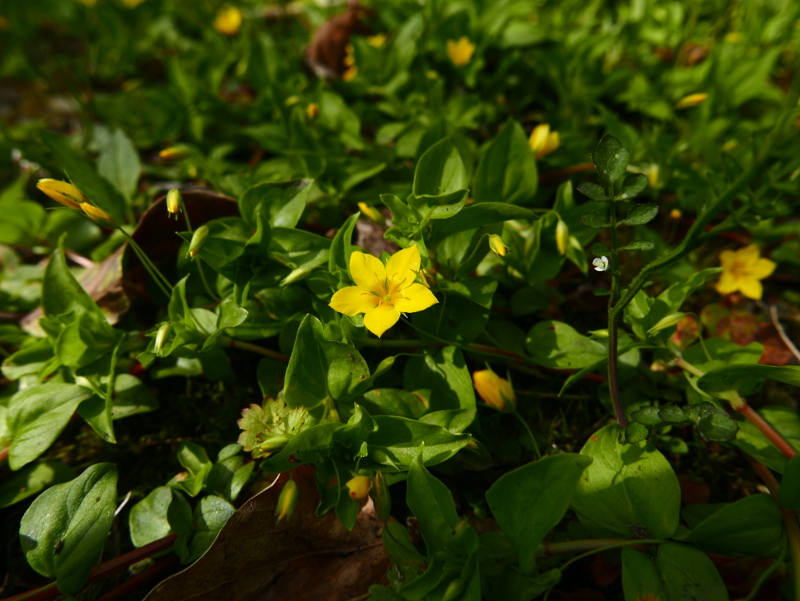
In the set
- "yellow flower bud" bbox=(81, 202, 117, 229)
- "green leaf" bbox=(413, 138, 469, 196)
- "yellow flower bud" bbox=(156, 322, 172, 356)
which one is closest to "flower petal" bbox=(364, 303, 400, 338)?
"green leaf" bbox=(413, 138, 469, 196)

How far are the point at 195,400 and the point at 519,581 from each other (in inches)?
56.8

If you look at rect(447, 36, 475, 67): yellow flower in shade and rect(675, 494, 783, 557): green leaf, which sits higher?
rect(447, 36, 475, 67): yellow flower in shade

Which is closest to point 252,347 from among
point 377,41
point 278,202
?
point 278,202

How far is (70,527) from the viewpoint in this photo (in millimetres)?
1568

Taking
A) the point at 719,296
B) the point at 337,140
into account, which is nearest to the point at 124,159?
the point at 337,140

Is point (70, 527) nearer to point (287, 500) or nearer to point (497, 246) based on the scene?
point (287, 500)

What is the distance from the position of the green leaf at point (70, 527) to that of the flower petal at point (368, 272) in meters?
1.04

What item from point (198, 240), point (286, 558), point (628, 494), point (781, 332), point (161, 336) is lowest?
point (286, 558)

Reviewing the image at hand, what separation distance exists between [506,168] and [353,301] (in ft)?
3.09

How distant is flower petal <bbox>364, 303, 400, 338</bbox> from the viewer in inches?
57.1

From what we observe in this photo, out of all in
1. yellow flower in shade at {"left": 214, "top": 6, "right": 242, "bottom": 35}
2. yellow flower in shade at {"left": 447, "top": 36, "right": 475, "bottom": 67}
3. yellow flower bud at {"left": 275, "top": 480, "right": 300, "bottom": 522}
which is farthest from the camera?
yellow flower in shade at {"left": 214, "top": 6, "right": 242, "bottom": 35}

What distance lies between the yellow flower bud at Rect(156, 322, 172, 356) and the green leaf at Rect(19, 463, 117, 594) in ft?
1.53

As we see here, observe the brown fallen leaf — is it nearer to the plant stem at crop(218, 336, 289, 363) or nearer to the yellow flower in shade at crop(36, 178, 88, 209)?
the plant stem at crop(218, 336, 289, 363)

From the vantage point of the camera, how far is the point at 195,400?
2117mm
